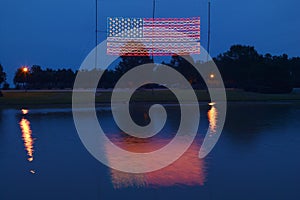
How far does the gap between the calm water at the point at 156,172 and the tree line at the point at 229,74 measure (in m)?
42.2

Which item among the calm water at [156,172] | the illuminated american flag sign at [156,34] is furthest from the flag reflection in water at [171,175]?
the illuminated american flag sign at [156,34]

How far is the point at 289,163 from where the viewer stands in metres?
7.75

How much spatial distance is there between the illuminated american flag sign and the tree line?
15.5 metres

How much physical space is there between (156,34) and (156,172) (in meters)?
34.3

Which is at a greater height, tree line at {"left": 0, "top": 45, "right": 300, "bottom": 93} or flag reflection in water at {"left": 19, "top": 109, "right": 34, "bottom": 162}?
tree line at {"left": 0, "top": 45, "right": 300, "bottom": 93}

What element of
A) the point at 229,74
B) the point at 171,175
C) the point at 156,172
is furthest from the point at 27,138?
the point at 229,74

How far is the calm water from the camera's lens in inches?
225

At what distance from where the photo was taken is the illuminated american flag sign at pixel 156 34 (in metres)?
39.6

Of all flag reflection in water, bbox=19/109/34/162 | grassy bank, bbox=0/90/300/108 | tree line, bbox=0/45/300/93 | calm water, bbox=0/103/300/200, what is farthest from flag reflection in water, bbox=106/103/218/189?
tree line, bbox=0/45/300/93

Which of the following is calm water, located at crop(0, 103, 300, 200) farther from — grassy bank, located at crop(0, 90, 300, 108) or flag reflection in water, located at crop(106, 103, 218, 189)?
grassy bank, located at crop(0, 90, 300, 108)

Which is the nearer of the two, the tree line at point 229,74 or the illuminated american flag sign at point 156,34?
the illuminated american flag sign at point 156,34

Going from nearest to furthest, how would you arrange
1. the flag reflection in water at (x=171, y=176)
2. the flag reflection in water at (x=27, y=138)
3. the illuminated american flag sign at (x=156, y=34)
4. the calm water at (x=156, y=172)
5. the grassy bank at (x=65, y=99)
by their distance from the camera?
the calm water at (x=156, y=172), the flag reflection in water at (x=171, y=176), the flag reflection in water at (x=27, y=138), the grassy bank at (x=65, y=99), the illuminated american flag sign at (x=156, y=34)

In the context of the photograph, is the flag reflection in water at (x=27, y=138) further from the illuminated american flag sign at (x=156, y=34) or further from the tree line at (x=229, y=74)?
the tree line at (x=229, y=74)

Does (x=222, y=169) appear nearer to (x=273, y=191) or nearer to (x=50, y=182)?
(x=273, y=191)
